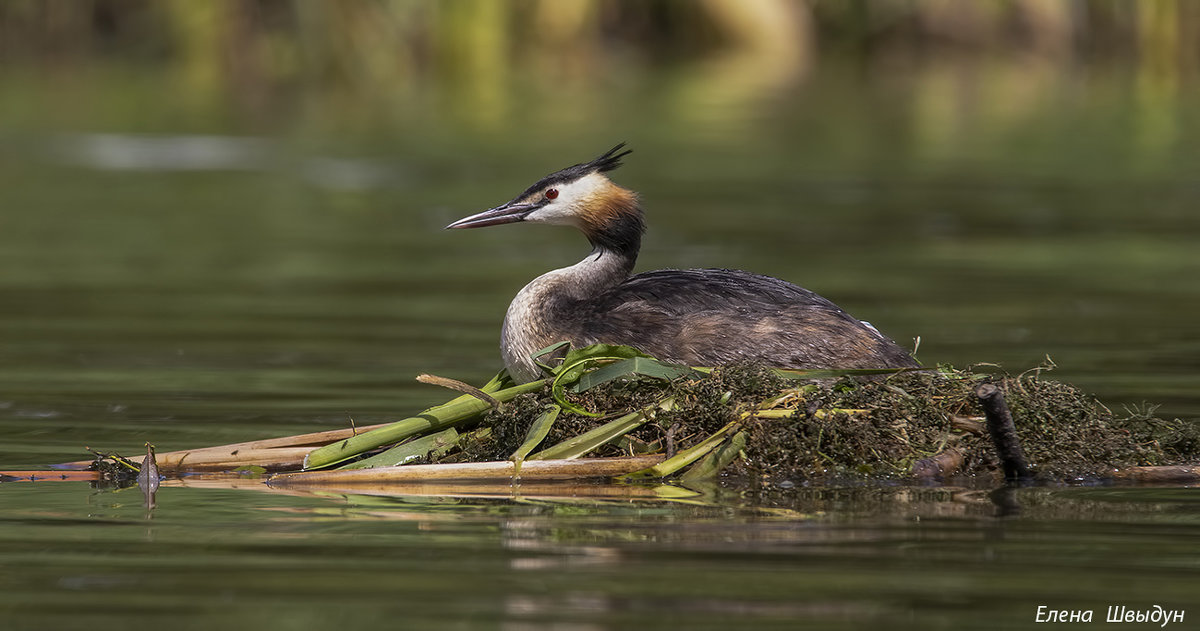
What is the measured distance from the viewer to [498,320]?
35.7 ft

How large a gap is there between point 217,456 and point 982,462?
96.1 inches

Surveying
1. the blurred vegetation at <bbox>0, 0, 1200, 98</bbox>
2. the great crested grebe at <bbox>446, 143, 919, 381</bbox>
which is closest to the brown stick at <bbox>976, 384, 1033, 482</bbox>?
the great crested grebe at <bbox>446, 143, 919, 381</bbox>

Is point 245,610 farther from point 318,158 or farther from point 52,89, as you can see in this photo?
point 52,89

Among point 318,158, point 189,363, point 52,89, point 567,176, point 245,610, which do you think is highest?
point 52,89

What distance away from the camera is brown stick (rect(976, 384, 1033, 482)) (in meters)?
6.00

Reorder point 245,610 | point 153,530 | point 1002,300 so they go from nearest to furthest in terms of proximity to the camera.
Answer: point 245,610 < point 153,530 < point 1002,300

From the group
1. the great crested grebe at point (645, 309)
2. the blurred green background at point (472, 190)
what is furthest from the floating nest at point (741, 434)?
the blurred green background at point (472, 190)

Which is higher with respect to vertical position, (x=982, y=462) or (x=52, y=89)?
(x=52, y=89)

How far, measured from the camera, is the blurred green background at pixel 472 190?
31.1 ft

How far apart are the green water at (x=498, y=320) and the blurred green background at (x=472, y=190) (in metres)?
0.06

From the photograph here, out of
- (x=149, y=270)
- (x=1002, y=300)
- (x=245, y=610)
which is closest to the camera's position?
(x=245, y=610)

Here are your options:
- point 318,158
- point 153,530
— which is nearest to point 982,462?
point 153,530

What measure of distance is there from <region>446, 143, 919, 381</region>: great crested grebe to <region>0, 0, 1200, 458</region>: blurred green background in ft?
2.77

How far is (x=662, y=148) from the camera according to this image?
23.2 m
